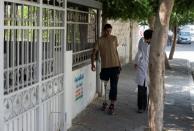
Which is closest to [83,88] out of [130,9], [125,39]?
[130,9]

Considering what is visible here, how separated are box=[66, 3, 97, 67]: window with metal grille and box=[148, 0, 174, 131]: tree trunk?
10.9ft

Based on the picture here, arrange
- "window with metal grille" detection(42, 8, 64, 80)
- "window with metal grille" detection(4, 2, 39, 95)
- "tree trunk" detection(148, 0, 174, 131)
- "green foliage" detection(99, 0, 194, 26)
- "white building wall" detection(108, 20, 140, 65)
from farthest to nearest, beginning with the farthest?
1. "white building wall" detection(108, 20, 140, 65)
2. "green foliage" detection(99, 0, 194, 26)
3. "window with metal grille" detection(42, 8, 64, 80)
4. "tree trunk" detection(148, 0, 174, 131)
5. "window with metal grille" detection(4, 2, 39, 95)

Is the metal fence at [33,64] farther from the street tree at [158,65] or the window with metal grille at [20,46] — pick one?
the street tree at [158,65]

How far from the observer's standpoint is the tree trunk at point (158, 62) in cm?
679

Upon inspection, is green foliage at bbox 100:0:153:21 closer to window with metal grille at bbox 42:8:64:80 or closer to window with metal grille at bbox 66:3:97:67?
window with metal grille at bbox 66:3:97:67

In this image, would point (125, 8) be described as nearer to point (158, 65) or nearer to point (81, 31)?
point (81, 31)

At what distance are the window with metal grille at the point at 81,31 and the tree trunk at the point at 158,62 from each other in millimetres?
3324

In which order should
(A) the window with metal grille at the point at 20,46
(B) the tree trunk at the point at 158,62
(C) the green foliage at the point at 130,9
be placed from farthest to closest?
1. (C) the green foliage at the point at 130,9
2. (B) the tree trunk at the point at 158,62
3. (A) the window with metal grille at the point at 20,46

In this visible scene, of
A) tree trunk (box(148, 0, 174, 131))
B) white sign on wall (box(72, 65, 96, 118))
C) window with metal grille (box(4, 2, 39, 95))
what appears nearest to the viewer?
window with metal grille (box(4, 2, 39, 95))

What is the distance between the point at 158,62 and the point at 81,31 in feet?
15.6

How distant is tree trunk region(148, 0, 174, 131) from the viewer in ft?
22.3

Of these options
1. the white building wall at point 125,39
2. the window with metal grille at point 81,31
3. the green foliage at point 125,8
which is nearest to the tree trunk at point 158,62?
the window with metal grille at point 81,31

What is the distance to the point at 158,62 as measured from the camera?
6.88 m

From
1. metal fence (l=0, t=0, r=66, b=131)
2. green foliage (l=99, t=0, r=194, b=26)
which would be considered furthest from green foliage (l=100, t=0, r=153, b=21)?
metal fence (l=0, t=0, r=66, b=131)
